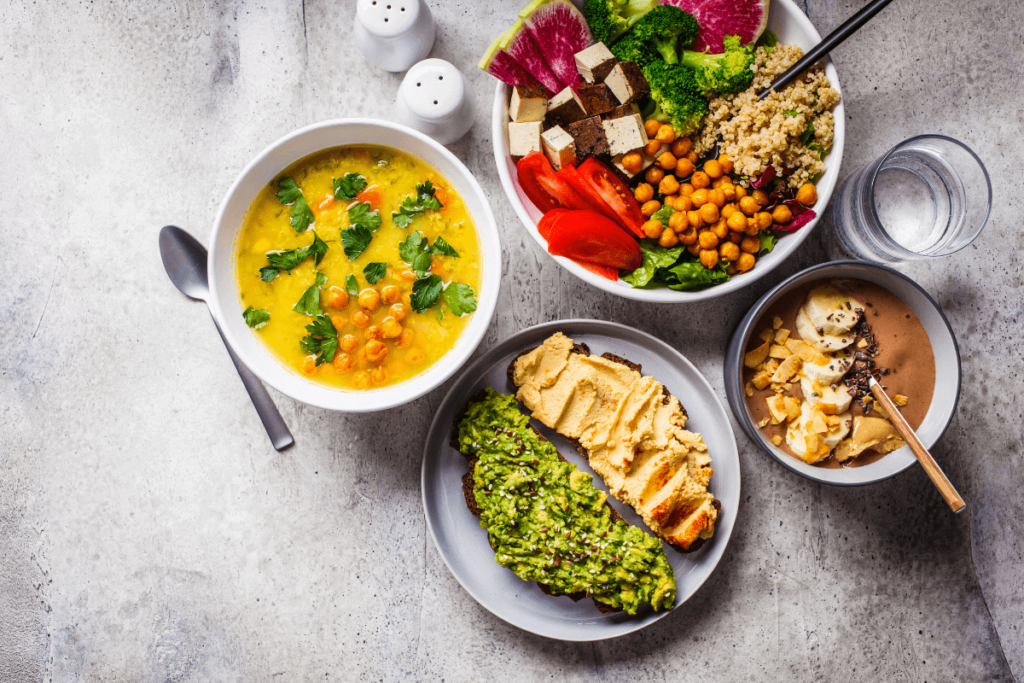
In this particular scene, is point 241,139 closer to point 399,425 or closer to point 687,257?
point 399,425

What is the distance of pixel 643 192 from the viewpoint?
232 cm

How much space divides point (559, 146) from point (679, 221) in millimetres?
553

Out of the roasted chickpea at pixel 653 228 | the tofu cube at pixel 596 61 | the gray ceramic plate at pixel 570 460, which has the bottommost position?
the gray ceramic plate at pixel 570 460

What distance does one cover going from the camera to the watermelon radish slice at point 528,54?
224cm

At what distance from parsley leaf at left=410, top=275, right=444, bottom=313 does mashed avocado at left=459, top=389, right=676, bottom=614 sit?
47 centimetres

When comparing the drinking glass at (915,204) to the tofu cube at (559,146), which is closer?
the tofu cube at (559,146)

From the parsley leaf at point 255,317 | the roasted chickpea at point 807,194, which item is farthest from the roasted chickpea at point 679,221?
the parsley leaf at point 255,317

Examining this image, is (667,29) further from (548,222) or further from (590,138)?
(548,222)

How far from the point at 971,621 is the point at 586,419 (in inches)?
83.2

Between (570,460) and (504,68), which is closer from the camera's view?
(504,68)

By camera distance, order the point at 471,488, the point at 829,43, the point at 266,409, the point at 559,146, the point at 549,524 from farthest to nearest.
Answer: the point at 266,409 → the point at 471,488 → the point at 549,524 → the point at 559,146 → the point at 829,43

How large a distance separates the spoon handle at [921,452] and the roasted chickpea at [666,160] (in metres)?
1.19

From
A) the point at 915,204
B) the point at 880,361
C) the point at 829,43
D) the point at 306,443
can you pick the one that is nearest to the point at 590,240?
the point at 829,43

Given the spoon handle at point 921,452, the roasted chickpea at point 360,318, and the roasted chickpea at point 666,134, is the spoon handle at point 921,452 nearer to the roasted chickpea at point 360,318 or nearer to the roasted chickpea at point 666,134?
the roasted chickpea at point 666,134
